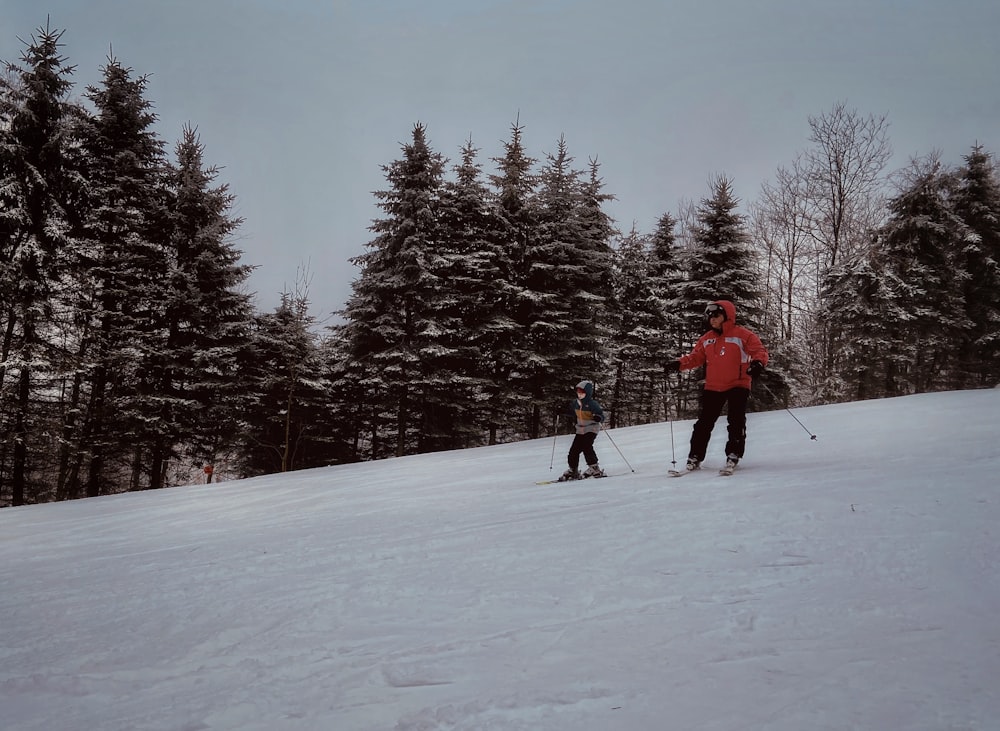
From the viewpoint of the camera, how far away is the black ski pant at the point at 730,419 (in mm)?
6871

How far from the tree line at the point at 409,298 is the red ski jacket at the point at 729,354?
12706mm

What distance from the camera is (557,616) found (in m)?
2.82

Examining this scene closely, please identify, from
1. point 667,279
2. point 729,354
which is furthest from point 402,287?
point 729,354

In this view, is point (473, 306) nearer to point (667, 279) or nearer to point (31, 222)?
point (667, 279)

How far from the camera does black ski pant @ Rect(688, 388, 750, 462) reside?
6871mm

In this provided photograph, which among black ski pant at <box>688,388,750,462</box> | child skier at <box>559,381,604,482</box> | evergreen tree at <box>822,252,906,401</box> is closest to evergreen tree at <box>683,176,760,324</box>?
evergreen tree at <box>822,252,906,401</box>

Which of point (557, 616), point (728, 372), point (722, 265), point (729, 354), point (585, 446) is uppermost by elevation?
point (722, 265)

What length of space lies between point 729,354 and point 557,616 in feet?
16.7

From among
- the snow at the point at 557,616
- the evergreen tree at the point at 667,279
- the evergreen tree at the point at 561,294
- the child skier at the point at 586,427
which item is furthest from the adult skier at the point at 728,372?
the evergreen tree at the point at 667,279

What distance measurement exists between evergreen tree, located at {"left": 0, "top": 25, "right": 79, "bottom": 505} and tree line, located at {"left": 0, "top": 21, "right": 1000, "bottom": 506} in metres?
0.07

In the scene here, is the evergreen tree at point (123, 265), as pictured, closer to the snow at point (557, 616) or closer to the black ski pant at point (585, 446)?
the snow at point (557, 616)

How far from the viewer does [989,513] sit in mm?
3906

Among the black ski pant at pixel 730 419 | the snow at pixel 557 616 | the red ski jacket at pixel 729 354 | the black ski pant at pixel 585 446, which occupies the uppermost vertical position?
the red ski jacket at pixel 729 354

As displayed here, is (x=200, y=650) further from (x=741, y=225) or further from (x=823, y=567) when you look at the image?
(x=741, y=225)
